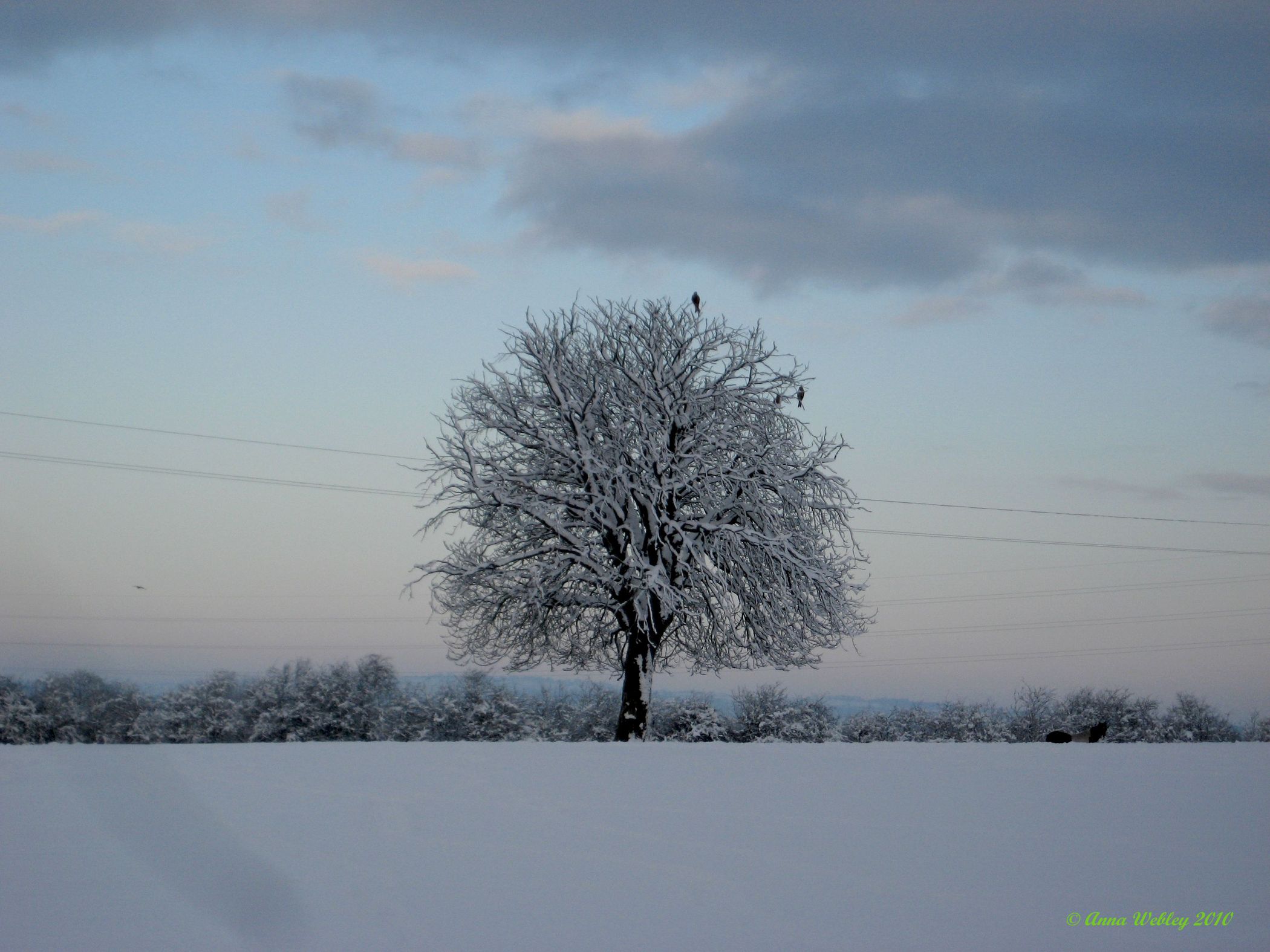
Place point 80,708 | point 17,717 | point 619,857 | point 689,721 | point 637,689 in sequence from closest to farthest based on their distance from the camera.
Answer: point 619,857 < point 637,689 < point 689,721 < point 17,717 < point 80,708

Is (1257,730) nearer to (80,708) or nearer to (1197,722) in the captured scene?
(1197,722)

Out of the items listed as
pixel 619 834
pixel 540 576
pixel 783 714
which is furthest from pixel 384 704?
pixel 619 834

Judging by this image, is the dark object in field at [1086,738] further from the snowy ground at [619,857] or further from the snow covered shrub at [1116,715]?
the snow covered shrub at [1116,715]

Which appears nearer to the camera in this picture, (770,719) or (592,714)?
(770,719)

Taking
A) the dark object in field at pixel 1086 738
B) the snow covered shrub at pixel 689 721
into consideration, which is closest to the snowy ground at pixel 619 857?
the dark object in field at pixel 1086 738

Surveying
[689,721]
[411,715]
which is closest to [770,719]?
[689,721]

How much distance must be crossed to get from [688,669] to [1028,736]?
4592cm

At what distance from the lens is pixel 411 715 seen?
64.3m

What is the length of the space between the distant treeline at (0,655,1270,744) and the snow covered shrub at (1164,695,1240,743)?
0.32ft

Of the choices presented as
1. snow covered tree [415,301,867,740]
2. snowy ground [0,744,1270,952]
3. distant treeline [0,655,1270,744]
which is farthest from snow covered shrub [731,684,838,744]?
snowy ground [0,744,1270,952]

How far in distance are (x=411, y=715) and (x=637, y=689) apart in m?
43.5

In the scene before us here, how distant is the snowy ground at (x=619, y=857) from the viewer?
5.76 m

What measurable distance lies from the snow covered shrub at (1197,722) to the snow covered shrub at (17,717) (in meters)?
63.1

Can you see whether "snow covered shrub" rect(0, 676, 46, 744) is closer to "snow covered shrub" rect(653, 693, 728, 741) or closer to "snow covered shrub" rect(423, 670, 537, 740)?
"snow covered shrub" rect(423, 670, 537, 740)
